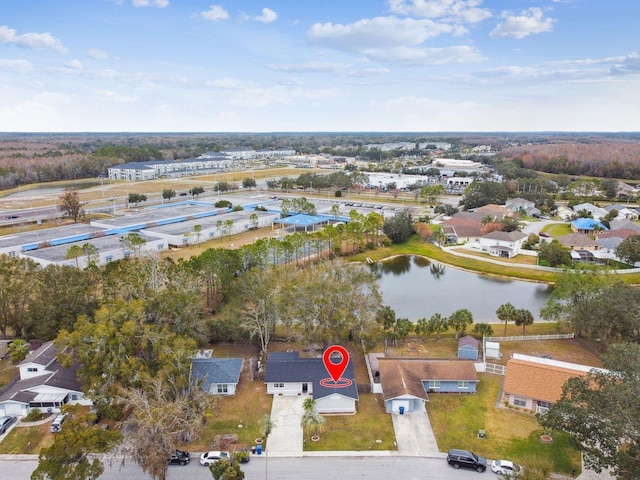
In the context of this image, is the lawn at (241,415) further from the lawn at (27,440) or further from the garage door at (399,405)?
the lawn at (27,440)

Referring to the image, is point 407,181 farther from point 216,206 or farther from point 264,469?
point 264,469

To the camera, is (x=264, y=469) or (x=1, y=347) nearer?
(x=264, y=469)

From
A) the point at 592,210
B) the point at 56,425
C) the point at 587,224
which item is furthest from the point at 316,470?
the point at 592,210

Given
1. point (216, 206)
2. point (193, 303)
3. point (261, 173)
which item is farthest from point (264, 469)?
point (261, 173)

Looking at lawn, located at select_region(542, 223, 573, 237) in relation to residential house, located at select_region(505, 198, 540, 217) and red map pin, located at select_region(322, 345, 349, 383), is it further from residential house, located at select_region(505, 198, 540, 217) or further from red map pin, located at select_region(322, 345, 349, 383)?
red map pin, located at select_region(322, 345, 349, 383)

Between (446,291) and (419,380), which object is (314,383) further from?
(446,291)

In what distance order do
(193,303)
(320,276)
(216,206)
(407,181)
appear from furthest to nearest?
(407,181) < (216,206) < (320,276) < (193,303)

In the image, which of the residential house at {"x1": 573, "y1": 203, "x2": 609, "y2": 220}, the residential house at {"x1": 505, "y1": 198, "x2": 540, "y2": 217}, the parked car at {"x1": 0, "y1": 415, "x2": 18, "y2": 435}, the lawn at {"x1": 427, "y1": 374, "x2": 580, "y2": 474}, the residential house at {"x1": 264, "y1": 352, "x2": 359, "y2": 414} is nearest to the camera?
the lawn at {"x1": 427, "y1": 374, "x2": 580, "y2": 474}

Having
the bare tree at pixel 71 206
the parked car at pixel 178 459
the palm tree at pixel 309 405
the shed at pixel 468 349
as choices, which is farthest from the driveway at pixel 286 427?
the bare tree at pixel 71 206

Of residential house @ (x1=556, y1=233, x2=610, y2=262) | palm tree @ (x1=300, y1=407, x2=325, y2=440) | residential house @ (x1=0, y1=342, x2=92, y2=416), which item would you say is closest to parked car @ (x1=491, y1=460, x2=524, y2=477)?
palm tree @ (x1=300, y1=407, x2=325, y2=440)
